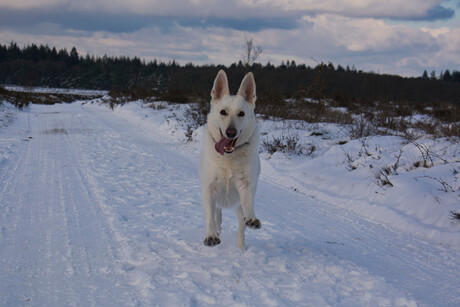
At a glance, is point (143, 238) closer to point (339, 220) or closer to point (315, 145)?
point (339, 220)

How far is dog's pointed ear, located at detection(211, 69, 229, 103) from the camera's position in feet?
14.1

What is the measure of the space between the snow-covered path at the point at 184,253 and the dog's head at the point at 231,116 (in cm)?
123

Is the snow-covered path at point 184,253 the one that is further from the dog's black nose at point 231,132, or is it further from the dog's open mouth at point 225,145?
the dog's black nose at point 231,132

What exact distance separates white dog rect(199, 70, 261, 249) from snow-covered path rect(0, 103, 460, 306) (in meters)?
0.54

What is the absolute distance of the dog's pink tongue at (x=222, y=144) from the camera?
13.0 feet

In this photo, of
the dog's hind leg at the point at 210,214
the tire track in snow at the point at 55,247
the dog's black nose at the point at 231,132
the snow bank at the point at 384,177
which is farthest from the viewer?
the snow bank at the point at 384,177

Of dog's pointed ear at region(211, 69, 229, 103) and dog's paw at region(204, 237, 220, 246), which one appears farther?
dog's pointed ear at region(211, 69, 229, 103)

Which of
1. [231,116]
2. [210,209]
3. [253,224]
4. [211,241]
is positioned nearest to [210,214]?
[210,209]

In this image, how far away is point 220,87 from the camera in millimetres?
4340

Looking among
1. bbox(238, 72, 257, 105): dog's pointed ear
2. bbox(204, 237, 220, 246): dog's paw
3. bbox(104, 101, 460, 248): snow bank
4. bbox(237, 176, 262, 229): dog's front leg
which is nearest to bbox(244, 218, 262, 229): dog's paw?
bbox(237, 176, 262, 229): dog's front leg

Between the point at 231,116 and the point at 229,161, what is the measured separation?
47 centimetres

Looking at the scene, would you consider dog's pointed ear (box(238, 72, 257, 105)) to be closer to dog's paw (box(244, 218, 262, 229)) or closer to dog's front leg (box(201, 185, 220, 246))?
dog's front leg (box(201, 185, 220, 246))

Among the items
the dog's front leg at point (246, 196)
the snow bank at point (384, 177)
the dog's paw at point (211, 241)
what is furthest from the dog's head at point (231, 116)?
the snow bank at point (384, 177)

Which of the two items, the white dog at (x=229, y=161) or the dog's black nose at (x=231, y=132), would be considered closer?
the dog's black nose at (x=231, y=132)
